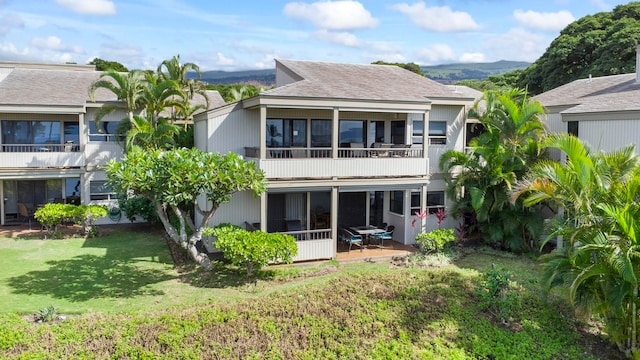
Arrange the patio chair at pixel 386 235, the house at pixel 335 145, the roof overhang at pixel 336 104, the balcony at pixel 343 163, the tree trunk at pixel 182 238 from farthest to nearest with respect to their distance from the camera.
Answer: the patio chair at pixel 386 235
the house at pixel 335 145
the balcony at pixel 343 163
the roof overhang at pixel 336 104
the tree trunk at pixel 182 238

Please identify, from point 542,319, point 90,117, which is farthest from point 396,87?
point 90,117

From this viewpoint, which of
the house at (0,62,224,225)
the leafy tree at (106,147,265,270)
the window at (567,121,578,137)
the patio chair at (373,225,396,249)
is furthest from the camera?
the house at (0,62,224,225)

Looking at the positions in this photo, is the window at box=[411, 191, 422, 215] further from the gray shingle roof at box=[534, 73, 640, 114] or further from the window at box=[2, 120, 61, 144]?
the window at box=[2, 120, 61, 144]

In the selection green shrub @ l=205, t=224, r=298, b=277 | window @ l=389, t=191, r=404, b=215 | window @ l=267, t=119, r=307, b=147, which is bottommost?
green shrub @ l=205, t=224, r=298, b=277

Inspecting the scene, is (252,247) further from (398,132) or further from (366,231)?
(398,132)

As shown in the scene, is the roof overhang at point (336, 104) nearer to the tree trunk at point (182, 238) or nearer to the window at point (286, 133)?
the window at point (286, 133)

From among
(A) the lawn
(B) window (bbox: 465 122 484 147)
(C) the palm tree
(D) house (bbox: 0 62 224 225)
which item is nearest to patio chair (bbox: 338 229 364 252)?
(A) the lawn

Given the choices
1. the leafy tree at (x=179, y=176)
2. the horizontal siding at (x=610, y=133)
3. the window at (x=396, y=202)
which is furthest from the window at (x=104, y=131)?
the horizontal siding at (x=610, y=133)
